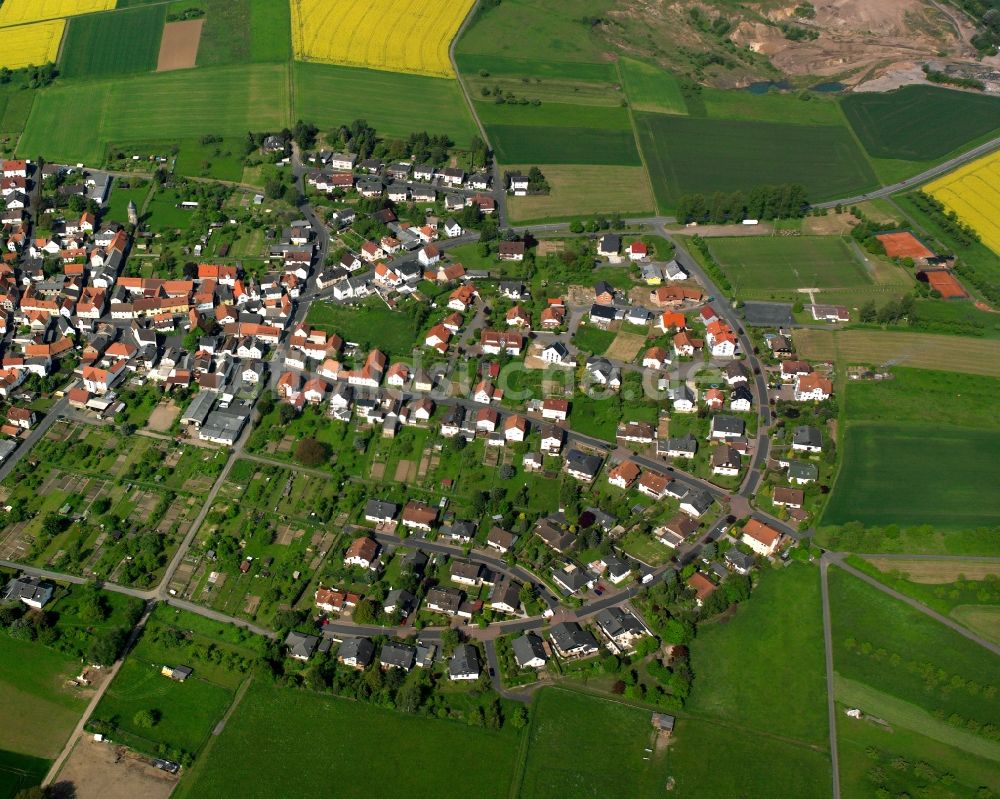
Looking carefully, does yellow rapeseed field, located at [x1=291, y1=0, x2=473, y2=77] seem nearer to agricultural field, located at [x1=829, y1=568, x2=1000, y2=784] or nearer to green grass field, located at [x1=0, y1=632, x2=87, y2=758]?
green grass field, located at [x1=0, y1=632, x2=87, y2=758]

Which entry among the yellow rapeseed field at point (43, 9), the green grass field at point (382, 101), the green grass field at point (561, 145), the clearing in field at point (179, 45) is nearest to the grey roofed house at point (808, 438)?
the green grass field at point (561, 145)

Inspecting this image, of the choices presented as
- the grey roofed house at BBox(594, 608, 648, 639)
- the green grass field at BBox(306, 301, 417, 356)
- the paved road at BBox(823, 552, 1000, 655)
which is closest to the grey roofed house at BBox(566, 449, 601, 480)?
the grey roofed house at BBox(594, 608, 648, 639)

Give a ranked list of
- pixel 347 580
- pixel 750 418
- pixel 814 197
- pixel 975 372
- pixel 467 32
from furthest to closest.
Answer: pixel 467 32 → pixel 814 197 → pixel 975 372 → pixel 750 418 → pixel 347 580

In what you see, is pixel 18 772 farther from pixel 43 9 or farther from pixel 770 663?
pixel 43 9

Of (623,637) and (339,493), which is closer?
(623,637)

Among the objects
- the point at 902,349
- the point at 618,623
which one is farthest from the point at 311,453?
the point at 902,349

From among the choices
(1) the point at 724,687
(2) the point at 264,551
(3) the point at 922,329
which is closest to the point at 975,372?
(3) the point at 922,329

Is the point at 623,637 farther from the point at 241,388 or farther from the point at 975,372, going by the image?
the point at 975,372
